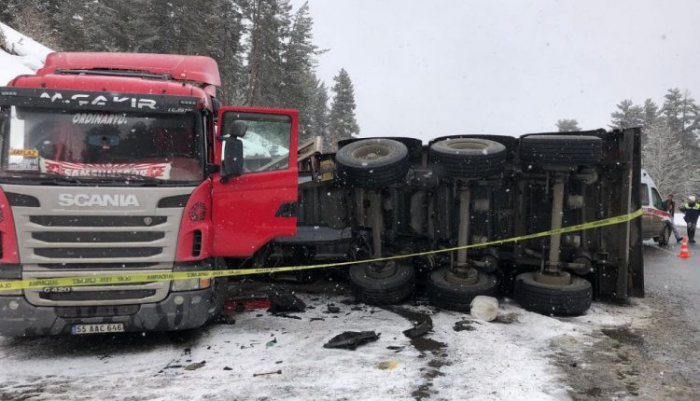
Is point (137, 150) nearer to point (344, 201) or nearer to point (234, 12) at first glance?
point (344, 201)

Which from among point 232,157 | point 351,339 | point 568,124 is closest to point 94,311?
point 232,157

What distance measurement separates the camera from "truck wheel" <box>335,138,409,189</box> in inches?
237

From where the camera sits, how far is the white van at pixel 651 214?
1340cm

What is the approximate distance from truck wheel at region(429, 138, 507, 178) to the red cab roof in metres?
3.27

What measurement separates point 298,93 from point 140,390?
34.4 meters

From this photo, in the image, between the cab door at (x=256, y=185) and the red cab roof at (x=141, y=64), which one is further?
the red cab roof at (x=141, y=64)

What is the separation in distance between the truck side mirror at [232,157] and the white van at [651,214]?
12534mm

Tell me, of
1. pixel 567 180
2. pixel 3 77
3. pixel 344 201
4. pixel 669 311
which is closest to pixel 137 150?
pixel 344 201

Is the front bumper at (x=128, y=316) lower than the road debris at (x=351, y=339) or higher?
higher

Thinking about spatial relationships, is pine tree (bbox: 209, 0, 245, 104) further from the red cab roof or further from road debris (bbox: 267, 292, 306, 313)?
road debris (bbox: 267, 292, 306, 313)

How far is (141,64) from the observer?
6070 millimetres

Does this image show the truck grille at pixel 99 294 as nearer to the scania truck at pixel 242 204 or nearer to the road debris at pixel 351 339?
the scania truck at pixel 242 204

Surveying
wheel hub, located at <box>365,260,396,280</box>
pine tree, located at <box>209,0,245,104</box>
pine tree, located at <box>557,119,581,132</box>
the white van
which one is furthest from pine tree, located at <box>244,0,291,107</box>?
pine tree, located at <box>557,119,581,132</box>

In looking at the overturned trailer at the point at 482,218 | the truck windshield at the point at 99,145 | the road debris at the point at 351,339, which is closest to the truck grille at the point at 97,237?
the truck windshield at the point at 99,145
